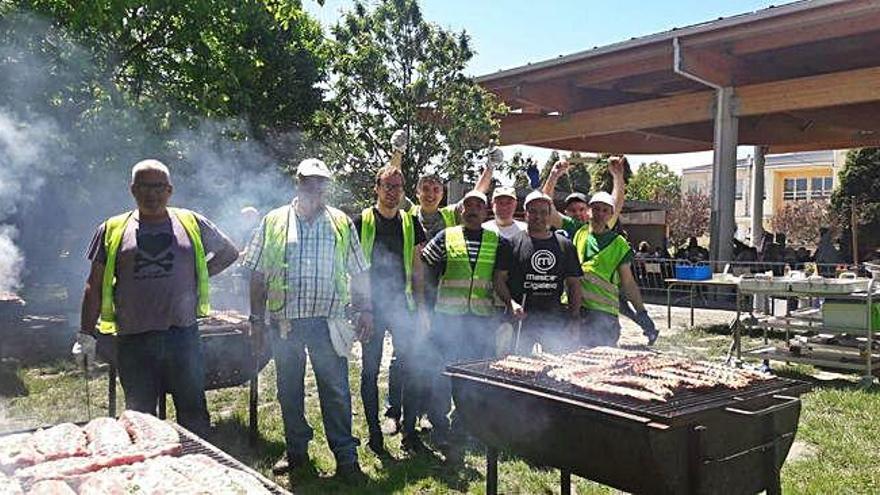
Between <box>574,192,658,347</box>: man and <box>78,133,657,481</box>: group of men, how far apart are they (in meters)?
0.01

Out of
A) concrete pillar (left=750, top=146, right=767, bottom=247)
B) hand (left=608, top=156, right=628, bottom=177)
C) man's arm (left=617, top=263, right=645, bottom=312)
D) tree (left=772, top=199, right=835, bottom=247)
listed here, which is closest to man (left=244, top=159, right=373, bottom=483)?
man's arm (left=617, top=263, right=645, bottom=312)

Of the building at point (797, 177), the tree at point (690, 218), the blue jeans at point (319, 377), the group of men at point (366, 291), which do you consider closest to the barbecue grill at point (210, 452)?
the group of men at point (366, 291)

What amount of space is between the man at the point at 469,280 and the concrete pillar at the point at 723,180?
10.7 metres

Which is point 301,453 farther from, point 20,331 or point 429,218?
point 20,331

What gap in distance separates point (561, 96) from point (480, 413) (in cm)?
1397

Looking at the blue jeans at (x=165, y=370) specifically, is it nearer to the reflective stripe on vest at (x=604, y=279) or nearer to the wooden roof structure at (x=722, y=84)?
the reflective stripe on vest at (x=604, y=279)

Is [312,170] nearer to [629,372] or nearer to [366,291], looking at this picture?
[366,291]

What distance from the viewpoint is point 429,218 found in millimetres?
5848

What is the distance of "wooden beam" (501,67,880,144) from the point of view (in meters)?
12.7

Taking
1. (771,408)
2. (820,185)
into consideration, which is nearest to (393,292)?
(771,408)

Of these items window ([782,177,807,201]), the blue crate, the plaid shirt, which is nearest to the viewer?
the plaid shirt

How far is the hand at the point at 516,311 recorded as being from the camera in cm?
509

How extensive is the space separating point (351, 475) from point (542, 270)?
2.01 meters

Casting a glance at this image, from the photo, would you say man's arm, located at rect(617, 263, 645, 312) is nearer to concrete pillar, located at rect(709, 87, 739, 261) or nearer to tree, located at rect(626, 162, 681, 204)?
concrete pillar, located at rect(709, 87, 739, 261)
